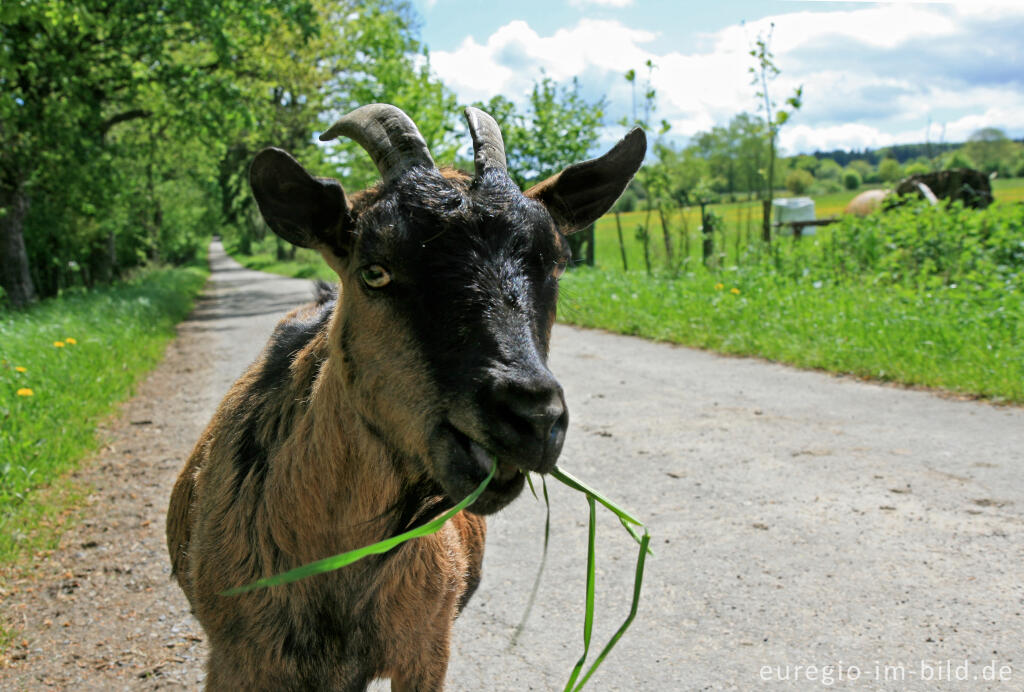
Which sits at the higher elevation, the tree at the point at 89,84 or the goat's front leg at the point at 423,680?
the tree at the point at 89,84

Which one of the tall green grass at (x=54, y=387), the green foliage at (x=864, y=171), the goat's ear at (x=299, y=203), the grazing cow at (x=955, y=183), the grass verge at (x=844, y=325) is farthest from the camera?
the green foliage at (x=864, y=171)

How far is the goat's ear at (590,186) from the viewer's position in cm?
271

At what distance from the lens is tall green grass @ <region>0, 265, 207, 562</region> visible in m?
5.13

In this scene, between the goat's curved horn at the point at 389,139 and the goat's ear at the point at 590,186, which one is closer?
the goat's curved horn at the point at 389,139

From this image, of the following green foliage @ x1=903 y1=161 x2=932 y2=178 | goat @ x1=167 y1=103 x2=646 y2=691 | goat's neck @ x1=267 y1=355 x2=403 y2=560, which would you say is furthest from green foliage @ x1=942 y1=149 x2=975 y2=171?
goat's neck @ x1=267 y1=355 x2=403 y2=560

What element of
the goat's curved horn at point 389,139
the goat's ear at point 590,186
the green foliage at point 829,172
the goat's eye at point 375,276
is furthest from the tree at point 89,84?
the green foliage at point 829,172

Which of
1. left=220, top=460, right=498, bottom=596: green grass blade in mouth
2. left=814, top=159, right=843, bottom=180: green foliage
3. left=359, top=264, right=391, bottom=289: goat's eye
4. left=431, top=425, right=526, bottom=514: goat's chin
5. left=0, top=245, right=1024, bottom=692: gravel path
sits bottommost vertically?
left=0, top=245, right=1024, bottom=692: gravel path

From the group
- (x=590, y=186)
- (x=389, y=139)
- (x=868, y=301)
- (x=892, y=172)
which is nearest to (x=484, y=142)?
(x=389, y=139)

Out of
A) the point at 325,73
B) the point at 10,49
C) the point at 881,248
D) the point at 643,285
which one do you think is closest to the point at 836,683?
the point at 881,248

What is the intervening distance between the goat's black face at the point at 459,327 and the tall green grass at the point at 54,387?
3534 millimetres

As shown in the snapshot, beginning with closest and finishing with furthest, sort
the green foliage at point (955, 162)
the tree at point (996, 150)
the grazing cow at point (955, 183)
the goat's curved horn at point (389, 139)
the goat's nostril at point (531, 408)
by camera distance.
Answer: the goat's nostril at point (531, 408) → the goat's curved horn at point (389, 139) → the grazing cow at point (955, 183) → the green foliage at point (955, 162) → the tree at point (996, 150)

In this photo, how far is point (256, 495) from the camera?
254 cm

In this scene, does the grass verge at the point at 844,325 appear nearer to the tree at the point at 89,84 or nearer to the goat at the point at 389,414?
the goat at the point at 389,414

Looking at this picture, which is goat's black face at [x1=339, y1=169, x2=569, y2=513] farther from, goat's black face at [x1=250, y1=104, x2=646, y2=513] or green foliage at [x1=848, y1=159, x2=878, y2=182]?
green foliage at [x1=848, y1=159, x2=878, y2=182]
